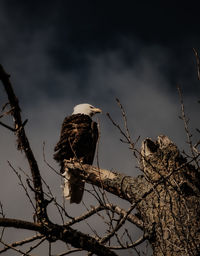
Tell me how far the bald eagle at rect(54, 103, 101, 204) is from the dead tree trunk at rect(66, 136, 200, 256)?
2.87ft

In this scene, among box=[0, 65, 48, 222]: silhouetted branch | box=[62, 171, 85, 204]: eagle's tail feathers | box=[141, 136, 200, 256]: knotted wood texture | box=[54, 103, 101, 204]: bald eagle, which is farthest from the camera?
box=[54, 103, 101, 204]: bald eagle

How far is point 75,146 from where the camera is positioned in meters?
4.19

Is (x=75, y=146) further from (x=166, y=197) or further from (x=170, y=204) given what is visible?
(x=170, y=204)

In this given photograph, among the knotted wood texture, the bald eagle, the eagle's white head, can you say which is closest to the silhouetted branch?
the knotted wood texture

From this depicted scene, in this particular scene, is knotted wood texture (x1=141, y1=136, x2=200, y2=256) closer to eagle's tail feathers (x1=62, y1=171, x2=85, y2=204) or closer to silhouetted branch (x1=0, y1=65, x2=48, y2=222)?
silhouetted branch (x1=0, y1=65, x2=48, y2=222)

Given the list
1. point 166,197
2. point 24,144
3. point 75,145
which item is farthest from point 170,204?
point 75,145

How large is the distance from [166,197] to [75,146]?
1.71 m

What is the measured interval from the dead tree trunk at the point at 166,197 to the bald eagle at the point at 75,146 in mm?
874

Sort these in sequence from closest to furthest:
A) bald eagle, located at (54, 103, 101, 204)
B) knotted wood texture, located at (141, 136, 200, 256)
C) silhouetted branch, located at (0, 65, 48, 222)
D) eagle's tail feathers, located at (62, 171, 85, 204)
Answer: silhouetted branch, located at (0, 65, 48, 222) → knotted wood texture, located at (141, 136, 200, 256) → eagle's tail feathers, located at (62, 171, 85, 204) → bald eagle, located at (54, 103, 101, 204)

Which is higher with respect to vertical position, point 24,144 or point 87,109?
point 87,109

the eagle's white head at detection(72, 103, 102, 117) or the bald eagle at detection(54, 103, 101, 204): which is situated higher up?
the eagle's white head at detection(72, 103, 102, 117)

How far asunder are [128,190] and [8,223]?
165 centimetres

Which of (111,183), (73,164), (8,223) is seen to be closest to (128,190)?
(111,183)

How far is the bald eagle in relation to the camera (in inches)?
164
